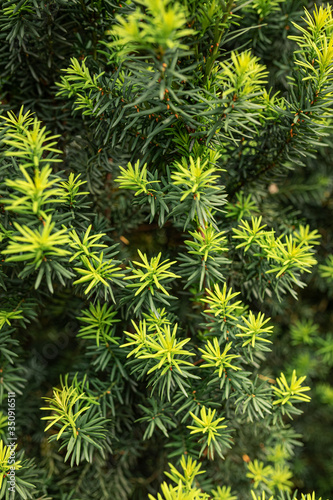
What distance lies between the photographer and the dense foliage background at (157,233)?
47 centimetres

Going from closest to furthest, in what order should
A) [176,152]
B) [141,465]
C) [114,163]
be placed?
[176,152] → [114,163] → [141,465]

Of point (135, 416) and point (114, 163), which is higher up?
point (114, 163)

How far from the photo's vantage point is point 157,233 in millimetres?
832

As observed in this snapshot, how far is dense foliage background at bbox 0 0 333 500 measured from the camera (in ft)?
1.54

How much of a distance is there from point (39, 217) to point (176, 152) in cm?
26

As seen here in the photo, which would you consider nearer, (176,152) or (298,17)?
(176,152)

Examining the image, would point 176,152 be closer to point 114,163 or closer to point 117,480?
point 114,163

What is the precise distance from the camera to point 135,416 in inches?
28.9

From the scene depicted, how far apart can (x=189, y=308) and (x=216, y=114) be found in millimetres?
422

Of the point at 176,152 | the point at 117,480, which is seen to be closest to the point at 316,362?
the point at 117,480

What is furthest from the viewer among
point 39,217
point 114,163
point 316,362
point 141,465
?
point 316,362

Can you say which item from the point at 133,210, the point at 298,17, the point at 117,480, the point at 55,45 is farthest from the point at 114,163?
the point at 117,480

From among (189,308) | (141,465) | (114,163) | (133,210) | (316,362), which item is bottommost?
(141,465)

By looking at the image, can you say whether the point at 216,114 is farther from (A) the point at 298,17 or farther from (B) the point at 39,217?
(A) the point at 298,17
